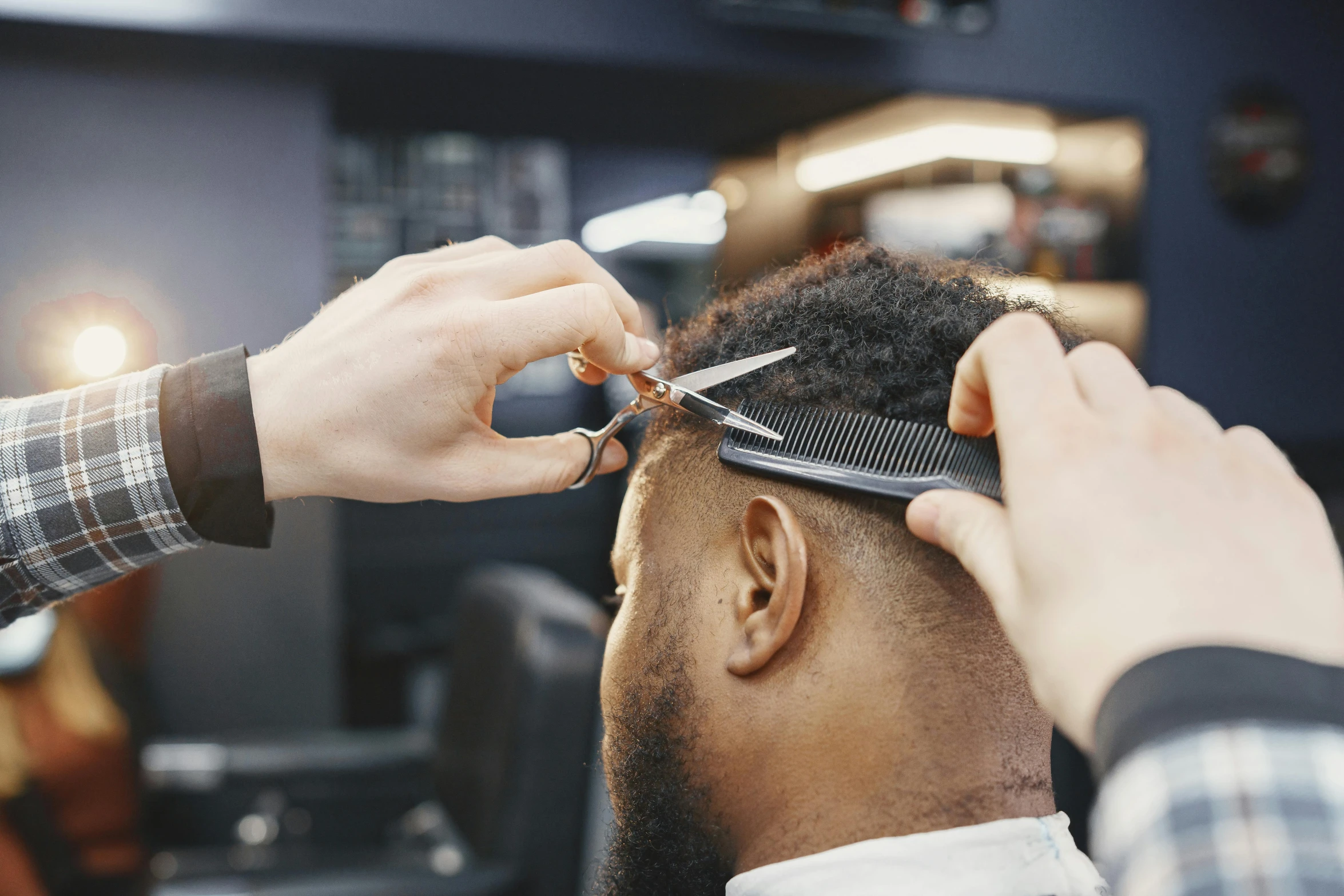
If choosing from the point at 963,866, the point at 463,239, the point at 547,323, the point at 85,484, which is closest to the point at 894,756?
the point at 963,866

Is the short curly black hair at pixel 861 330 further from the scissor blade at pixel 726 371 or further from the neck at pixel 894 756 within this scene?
the neck at pixel 894 756

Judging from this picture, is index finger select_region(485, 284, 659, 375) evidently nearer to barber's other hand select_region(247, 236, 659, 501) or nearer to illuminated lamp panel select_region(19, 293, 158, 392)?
barber's other hand select_region(247, 236, 659, 501)

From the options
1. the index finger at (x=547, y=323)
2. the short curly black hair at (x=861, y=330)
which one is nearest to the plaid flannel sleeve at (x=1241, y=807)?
the short curly black hair at (x=861, y=330)

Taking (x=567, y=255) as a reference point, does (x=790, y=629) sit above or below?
below

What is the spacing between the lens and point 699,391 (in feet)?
3.27

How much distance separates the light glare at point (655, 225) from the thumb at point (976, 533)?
20.5 ft

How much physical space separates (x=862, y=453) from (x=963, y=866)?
355 millimetres

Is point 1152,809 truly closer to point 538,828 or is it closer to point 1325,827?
point 1325,827

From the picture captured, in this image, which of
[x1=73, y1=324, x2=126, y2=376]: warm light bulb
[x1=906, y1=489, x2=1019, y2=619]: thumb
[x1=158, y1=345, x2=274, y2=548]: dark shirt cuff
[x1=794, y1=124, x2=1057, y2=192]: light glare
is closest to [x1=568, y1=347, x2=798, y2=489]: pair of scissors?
[x1=906, y1=489, x2=1019, y2=619]: thumb

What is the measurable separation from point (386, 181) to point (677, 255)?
2.66 metres

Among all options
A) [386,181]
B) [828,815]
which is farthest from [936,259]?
[386,181]

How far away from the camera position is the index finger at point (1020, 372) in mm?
591

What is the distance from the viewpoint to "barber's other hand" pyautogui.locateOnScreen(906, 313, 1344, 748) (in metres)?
0.50

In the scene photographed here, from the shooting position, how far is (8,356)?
120 inches
